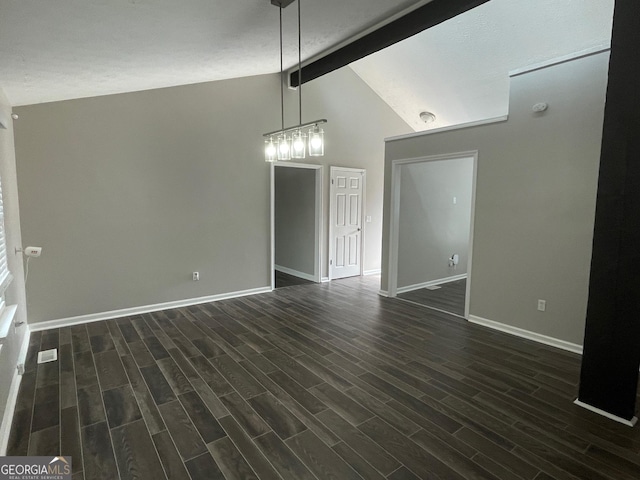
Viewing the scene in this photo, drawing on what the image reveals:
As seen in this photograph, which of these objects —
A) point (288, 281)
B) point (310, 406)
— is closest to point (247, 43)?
point (310, 406)

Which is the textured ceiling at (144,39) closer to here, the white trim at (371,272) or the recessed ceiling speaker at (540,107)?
the recessed ceiling speaker at (540,107)

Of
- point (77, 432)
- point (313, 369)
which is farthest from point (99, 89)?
point (313, 369)

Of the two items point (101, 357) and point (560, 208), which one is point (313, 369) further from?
point (560, 208)

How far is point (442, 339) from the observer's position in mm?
3635

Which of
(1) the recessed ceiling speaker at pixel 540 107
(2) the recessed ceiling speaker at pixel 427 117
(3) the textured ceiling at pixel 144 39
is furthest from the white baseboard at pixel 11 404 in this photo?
(2) the recessed ceiling speaker at pixel 427 117

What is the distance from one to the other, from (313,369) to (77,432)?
1702mm

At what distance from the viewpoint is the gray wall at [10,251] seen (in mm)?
2322

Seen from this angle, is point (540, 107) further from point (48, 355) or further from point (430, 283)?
point (48, 355)

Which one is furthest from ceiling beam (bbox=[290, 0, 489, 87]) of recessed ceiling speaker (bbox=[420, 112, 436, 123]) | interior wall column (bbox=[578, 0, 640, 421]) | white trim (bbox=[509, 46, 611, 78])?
recessed ceiling speaker (bbox=[420, 112, 436, 123])

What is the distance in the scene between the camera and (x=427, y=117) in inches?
253

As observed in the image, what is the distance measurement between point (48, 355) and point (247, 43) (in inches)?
143

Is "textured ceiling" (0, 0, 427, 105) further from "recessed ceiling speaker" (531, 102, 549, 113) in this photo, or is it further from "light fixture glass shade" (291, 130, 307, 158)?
"recessed ceiling speaker" (531, 102, 549, 113)

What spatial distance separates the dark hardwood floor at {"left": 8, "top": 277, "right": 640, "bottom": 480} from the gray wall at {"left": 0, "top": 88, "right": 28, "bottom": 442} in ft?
0.81

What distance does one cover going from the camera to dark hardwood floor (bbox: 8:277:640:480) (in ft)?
6.16
